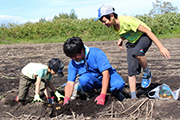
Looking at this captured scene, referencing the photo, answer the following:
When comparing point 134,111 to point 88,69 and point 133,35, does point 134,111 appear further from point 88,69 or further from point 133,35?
point 133,35

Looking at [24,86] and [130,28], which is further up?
[130,28]

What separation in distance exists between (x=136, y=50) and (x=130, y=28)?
1.11 ft

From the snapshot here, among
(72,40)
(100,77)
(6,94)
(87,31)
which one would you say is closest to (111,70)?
(100,77)

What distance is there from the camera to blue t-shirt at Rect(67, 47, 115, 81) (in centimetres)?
272

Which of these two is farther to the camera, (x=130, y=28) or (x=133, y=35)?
(x=133, y=35)

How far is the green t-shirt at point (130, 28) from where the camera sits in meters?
2.68

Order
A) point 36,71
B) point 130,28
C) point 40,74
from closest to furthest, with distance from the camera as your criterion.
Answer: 1. point 130,28
2. point 40,74
3. point 36,71

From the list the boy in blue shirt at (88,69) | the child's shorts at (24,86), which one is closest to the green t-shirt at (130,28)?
the boy in blue shirt at (88,69)

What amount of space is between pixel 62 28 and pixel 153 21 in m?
7.43

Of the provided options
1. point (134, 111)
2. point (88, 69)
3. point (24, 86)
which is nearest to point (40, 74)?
point (24, 86)

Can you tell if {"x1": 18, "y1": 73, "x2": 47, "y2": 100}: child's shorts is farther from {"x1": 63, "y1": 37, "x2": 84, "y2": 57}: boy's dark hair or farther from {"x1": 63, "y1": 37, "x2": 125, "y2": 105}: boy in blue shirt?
{"x1": 63, "y1": 37, "x2": 84, "y2": 57}: boy's dark hair

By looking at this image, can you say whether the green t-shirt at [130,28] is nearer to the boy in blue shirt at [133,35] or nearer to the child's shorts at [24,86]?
the boy in blue shirt at [133,35]

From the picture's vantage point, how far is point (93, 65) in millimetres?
2861

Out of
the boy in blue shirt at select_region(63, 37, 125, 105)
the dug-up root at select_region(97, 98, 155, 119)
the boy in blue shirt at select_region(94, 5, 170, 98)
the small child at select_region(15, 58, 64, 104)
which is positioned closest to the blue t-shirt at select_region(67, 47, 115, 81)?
the boy in blue shirt at select_region(63, 37, 125, 105)
